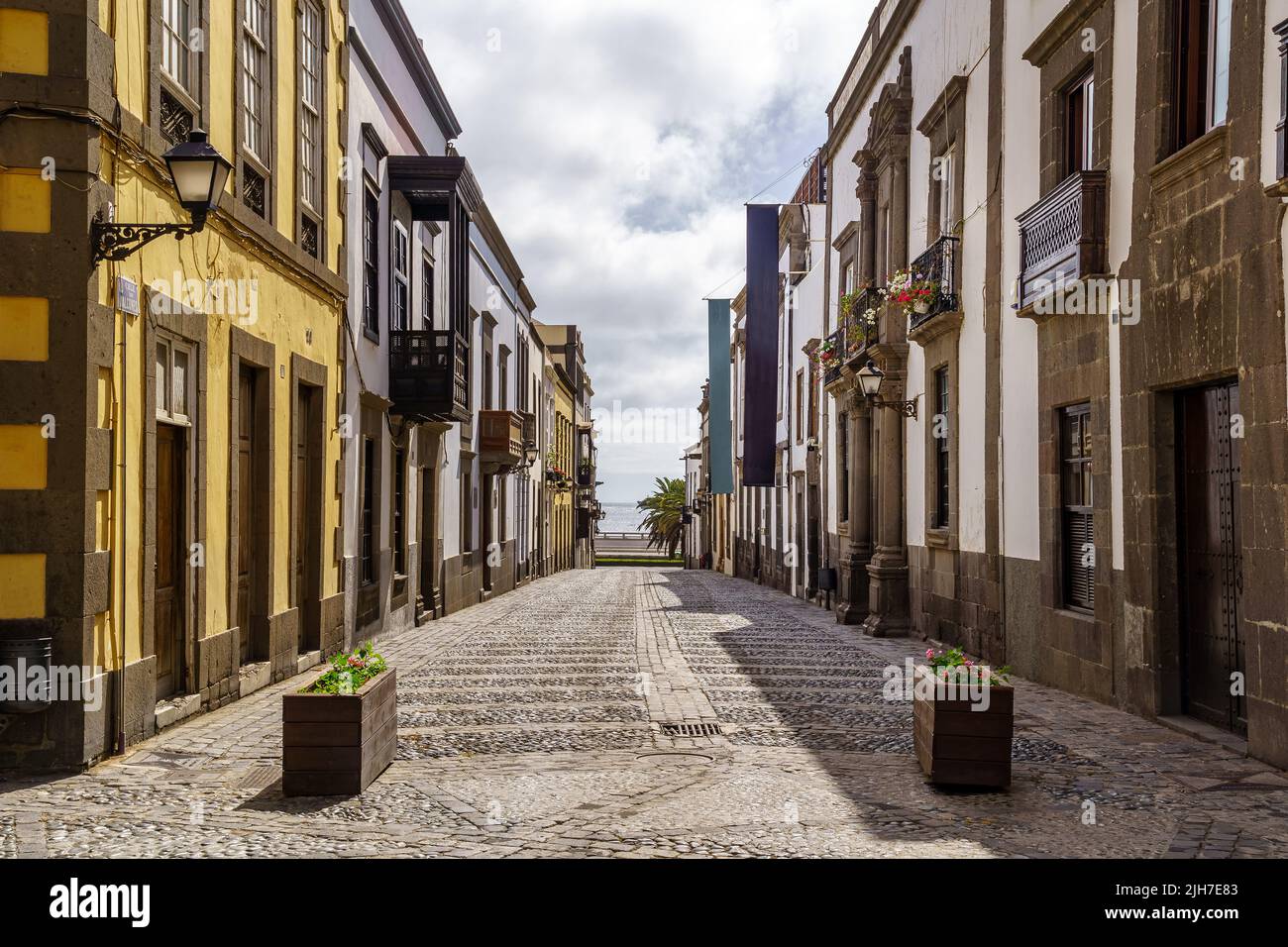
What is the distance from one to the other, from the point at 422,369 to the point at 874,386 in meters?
6.35

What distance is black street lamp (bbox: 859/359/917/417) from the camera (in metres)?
16.0

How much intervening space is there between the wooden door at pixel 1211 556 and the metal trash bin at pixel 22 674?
7.66 meters

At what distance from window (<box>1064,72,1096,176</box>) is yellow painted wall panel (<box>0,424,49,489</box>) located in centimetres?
882

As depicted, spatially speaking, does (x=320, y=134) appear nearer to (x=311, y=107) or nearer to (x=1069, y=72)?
(x=311, y=107)

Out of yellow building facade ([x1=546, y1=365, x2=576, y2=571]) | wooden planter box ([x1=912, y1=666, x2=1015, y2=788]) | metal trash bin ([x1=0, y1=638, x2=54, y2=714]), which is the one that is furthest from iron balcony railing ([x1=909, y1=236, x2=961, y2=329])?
yellow building facade ([x1=546, y1=365, x2=576, y2=571])

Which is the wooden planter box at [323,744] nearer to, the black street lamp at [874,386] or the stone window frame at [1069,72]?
the stone window frame at [1069,72]

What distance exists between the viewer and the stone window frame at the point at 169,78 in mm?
7594

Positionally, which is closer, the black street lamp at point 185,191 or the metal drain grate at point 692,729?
the black street lamp at point 185,191

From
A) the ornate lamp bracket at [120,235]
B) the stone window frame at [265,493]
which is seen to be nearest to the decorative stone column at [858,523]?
the stone window frame at [265,493]

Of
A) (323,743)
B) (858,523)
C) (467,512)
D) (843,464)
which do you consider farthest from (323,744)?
(467,512)

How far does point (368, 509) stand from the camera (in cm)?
1470

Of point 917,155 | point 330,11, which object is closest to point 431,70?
point 330,11

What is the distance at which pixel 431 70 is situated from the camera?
715 inches

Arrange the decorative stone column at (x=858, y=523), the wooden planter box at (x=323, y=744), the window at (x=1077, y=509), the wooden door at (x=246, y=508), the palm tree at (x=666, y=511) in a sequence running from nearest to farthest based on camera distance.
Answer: the wooden planter box at (x=323, y=744) → the wooden door at (x=246, y=508) → the window at (x=1077, y=509) → the decorative stone column at (x=858, y=523) → the palm tree at (x=666, y=511)
